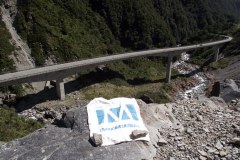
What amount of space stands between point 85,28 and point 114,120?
6898 cm

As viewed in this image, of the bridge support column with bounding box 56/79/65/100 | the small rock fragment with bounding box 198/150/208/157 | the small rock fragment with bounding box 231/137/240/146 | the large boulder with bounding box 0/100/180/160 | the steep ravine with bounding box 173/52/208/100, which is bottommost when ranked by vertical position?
the steep ravine with bounding box 173/52/208/100

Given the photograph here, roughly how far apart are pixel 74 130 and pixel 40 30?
169 feet

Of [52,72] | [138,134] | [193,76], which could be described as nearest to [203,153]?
[138,134]

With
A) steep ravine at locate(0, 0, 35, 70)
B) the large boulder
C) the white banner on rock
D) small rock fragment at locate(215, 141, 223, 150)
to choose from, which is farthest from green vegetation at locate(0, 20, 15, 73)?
small rock fragment at locate(215, 141, 223, 150)

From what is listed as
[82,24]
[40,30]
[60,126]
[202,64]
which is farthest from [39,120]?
Result: [202,64]

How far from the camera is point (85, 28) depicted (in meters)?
85.8

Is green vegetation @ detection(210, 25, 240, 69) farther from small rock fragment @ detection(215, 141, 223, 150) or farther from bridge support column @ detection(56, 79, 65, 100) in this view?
small rock fragment @ detection(215, 141, 223, 150)

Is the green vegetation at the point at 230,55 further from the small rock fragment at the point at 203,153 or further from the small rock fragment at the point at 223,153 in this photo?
the small rock fragment at the point at 203,153

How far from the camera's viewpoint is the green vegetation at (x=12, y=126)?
97.6 feet

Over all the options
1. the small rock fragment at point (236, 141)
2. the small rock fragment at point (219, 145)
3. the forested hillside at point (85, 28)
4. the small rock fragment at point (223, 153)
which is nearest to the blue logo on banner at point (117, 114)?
the small rock fragment at point (219, 145)

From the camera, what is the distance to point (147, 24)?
372 ft

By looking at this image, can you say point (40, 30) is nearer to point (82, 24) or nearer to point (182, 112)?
point (82, 24)

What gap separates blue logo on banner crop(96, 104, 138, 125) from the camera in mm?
19641

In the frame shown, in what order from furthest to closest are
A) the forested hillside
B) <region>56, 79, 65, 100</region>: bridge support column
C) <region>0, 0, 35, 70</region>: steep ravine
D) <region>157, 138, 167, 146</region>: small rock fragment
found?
the forested hillside → <region>0, 0, 35, 70</region>: steep ravine → <region>56, 79, 65, 100</region>: bridge support column → <region>157, 138, 167, 146</region>: small rock fragment
